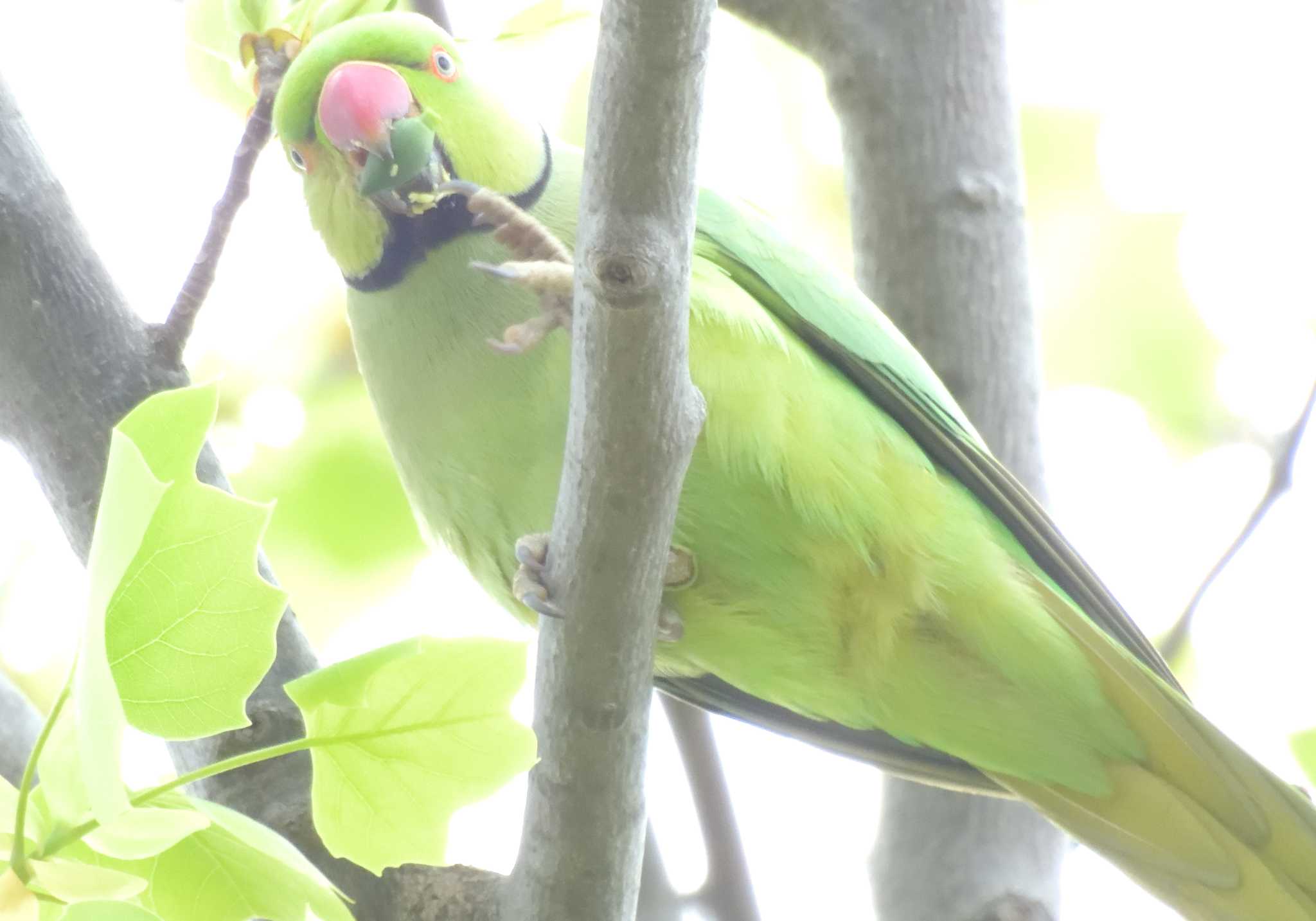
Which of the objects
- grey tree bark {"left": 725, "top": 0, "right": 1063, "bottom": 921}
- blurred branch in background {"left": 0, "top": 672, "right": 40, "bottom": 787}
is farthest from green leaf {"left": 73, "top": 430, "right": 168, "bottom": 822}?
grey tree bark {"left": 725, "top": 0, "right": 1063, "bottom": 921}

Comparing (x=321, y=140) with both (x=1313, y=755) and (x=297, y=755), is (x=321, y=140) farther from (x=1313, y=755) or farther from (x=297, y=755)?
(x=1313, y=755)

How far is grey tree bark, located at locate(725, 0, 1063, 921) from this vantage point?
1.97 metres

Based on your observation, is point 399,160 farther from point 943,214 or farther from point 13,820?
point 13,820

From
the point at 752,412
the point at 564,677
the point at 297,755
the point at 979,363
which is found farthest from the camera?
Answer: the point at 979,363

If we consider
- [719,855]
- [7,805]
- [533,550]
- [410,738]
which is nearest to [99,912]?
[7,805]

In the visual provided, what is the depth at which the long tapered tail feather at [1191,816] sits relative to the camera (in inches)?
68.6

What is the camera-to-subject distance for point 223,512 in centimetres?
80

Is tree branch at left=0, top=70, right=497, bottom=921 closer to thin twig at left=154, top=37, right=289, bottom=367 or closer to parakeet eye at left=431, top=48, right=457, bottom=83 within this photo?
thin twig at left=154, top=37, right=289, bottom=367

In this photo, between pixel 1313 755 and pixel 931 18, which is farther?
pixel 931 18

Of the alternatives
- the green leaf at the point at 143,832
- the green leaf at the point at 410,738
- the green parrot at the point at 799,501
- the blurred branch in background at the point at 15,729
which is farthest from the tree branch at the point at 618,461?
the blurred branch in background at the point at 15,729

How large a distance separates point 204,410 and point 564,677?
415 mm

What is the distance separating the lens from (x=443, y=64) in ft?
5.78

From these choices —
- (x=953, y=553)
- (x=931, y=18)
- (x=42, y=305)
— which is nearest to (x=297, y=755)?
(x=42, y=305)

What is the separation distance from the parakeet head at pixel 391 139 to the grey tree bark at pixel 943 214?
18.8 inches
